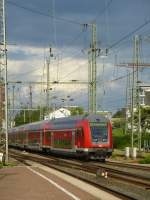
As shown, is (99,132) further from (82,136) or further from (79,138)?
(79,138)

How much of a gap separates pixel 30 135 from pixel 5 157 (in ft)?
96.4

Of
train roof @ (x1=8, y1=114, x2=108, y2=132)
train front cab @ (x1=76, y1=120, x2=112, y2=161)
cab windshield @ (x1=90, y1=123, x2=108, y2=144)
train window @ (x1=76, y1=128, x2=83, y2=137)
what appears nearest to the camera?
train front cab @ (x1=76, y1=120, x2=112, y2=161)

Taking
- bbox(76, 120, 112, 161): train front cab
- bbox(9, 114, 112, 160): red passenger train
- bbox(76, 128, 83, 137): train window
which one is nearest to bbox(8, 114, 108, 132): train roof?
bbox(9, 114, 112, 160): red passenger train

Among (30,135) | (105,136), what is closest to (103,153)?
(105,136)

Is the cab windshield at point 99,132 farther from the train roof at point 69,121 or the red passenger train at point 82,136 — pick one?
the train roof at point 69,121

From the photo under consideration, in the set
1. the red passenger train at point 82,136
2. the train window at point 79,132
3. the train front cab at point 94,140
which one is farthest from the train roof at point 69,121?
the train window at point 79,132

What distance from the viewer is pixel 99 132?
4394 cm

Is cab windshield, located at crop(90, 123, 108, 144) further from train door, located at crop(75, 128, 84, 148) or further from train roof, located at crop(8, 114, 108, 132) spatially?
train door, located at crop(75, 128, 84, 148)

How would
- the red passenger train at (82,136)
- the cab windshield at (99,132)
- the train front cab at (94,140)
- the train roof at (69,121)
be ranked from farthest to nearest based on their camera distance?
1. the train roof at (69,121)
2. the cab windshield at (99,132)
3. the red passenger train at (82,136)
4. the train front cab at (94,140)

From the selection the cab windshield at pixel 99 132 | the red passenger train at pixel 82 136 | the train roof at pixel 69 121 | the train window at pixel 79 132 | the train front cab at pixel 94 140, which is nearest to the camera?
the train front cab at pixel 94 140

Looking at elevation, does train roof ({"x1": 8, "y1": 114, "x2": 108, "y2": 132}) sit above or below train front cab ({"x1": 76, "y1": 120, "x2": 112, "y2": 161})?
above

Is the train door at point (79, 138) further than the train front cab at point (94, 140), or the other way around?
the train door at point (79, 138)

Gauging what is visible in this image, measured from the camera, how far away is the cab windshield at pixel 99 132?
4353 centimetres

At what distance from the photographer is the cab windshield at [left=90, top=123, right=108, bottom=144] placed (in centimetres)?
4353
